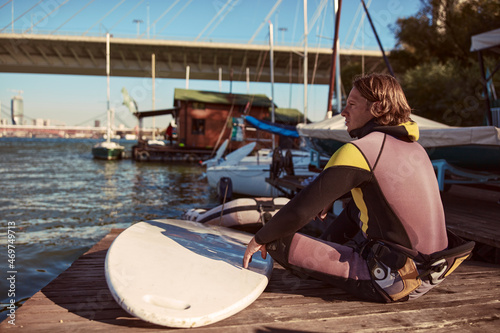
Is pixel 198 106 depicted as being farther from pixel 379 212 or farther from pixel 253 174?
pixel 379 212

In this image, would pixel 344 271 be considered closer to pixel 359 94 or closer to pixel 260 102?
pixel 359 94

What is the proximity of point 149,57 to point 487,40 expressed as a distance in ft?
165

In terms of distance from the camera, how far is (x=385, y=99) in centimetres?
215

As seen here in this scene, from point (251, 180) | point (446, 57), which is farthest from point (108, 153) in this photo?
point (446, 57)

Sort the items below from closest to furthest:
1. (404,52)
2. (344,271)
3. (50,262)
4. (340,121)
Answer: (344,271) → (50,262) → (340,121) → (404,52)

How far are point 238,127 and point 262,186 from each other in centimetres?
992

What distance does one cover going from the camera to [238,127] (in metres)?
23.0

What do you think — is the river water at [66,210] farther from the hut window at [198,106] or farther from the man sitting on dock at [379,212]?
the hut window at [198,106]

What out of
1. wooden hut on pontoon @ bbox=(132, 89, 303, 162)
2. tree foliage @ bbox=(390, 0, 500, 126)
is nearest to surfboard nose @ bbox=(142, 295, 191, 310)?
tree foliage @ bbox=(390, 0, 500, 126)

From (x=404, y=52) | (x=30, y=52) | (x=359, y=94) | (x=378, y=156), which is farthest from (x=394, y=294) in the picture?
(x=30, y=52)

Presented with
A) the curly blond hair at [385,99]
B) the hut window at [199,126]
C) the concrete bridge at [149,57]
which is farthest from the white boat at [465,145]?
the concrete bridge at [149,57]

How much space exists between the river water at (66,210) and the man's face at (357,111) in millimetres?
4207

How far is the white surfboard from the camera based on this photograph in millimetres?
2111

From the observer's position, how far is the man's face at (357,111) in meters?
2.23
